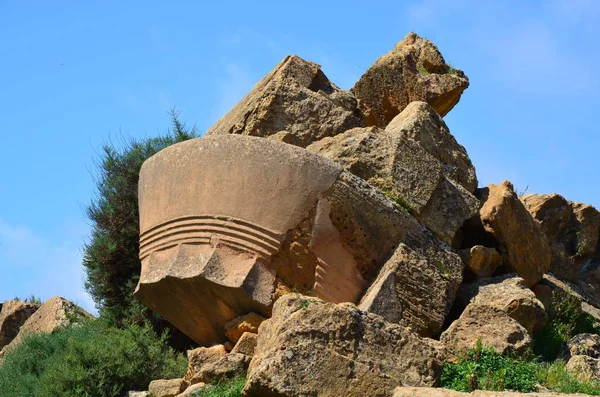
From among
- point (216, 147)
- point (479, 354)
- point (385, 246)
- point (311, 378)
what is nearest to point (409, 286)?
point (385, 246)

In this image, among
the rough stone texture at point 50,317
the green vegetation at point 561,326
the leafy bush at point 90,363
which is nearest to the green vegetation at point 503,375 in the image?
the green vegetation at point 561,326

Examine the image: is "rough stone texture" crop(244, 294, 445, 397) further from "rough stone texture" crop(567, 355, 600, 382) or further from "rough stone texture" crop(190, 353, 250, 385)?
"rough stone texture" crop(567, 355, 600, 382)

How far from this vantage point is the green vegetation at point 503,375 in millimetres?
9070

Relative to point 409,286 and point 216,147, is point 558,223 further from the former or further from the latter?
point 216,147

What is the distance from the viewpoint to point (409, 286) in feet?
36.0

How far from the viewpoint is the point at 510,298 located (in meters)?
11.4

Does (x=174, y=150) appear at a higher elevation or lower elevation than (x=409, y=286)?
higher

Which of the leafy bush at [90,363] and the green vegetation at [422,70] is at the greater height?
the green vegetation at [422,70]

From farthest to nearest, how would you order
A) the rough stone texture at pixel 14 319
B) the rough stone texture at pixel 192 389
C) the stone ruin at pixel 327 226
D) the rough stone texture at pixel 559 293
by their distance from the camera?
the rough stone texture at pixel 14 319 < the rough stone texture at pixel 559 293 < the stone ruin at pixel 327 226 < the rough stone texture at pixel 192 389

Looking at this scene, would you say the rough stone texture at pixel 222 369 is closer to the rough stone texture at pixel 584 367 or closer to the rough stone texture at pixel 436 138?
the rough stone texture at pixel 584 367

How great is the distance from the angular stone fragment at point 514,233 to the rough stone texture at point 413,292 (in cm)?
111

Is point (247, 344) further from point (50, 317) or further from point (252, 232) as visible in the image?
point (50, 317)

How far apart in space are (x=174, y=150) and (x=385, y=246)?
6.82 feet

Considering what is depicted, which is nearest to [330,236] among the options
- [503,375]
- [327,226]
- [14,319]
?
[327,226]
